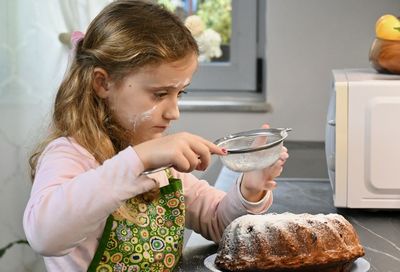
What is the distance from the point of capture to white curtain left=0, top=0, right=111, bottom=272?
1699 mm

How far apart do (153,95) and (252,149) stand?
6.9 inches

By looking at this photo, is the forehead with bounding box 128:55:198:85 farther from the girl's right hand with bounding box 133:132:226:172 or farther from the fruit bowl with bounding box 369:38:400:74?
the fruit bowl with bounding box 369:38:400:74

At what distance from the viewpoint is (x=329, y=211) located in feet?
5.43

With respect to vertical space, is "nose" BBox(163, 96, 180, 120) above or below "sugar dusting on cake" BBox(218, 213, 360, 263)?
above

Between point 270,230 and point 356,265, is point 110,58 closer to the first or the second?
point 270,230

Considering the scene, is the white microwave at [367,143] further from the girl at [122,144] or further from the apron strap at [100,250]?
the apron strap at [100,250]

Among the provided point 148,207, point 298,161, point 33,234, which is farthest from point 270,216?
point 298,161

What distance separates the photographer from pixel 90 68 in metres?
1.26

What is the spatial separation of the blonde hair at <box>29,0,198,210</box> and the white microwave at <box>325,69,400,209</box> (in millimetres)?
461

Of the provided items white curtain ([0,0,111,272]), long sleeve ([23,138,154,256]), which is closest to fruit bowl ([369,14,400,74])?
white curtain ([0,0,111,272])

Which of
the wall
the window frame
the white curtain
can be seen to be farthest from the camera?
the window frame

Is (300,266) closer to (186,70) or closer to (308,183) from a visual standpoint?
(186,70)

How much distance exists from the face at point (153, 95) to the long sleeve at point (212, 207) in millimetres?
213

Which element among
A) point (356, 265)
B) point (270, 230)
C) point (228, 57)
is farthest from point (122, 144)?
point (228, 57)
